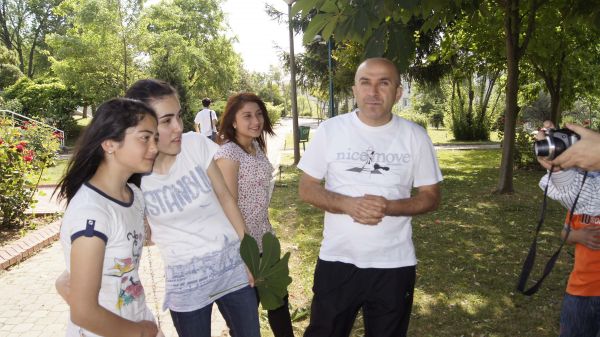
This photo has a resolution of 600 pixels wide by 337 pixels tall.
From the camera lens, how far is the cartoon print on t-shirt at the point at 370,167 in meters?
2.59

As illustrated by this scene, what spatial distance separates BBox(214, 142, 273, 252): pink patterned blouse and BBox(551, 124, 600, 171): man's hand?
190 centimetres

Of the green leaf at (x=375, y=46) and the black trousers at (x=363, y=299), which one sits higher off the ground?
the green leaf at (x=375, y=46)

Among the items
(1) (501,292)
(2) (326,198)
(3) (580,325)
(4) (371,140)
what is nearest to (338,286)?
(2) (326,198)

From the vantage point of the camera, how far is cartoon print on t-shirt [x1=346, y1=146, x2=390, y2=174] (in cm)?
259

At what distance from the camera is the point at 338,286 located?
102 inches

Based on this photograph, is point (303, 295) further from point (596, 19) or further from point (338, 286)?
point (596, 19)

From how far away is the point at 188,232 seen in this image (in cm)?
220

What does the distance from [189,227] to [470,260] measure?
4351mm

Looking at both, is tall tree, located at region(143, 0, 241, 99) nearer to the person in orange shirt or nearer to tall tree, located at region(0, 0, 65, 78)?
tall tree, located at region(0, 0, 65, 78)

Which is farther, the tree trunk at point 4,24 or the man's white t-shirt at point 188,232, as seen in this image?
the tree trunk at point 4,24

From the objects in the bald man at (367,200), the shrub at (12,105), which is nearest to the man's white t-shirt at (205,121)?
the bald man at (367,200)

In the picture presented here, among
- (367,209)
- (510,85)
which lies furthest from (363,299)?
(510,85)

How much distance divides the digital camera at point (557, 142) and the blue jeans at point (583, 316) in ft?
3.37

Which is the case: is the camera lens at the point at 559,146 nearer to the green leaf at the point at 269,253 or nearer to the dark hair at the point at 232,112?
the green leaf at the point at 269,253
